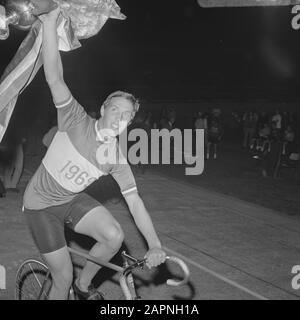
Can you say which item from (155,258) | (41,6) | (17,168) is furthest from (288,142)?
(41,6)

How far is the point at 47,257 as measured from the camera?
3.57m

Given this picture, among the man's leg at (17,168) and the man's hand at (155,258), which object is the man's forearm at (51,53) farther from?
the man's leg at (17,168)

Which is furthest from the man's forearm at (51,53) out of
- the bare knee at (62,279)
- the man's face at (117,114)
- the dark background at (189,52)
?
the dark background at (189,52)

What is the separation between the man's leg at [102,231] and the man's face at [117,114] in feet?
2.13

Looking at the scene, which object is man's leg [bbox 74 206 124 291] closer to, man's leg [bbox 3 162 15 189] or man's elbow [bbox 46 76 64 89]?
man's elbow [bbox 46 76 64 89]

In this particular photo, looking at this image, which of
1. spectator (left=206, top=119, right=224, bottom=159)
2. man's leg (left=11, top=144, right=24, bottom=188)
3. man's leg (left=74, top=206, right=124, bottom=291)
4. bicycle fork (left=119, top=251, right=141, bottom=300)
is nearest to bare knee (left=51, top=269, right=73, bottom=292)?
man's leg (left=74, top=206, right=124, bottom=291)

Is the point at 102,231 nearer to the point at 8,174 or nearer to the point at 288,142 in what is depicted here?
the point at 8,174

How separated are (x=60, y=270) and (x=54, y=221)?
0.37m

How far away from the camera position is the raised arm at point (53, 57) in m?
3.04

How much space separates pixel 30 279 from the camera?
4684 mm

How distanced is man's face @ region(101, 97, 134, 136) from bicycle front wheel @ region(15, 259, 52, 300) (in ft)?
5.40

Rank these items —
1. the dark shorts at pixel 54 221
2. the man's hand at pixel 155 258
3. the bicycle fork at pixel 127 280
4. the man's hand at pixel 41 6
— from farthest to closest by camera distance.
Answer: the dark shorts at pixel 54 221, the bicycle fork at pixel 127 280, the man's hand at pixel 155 258, the man's hand at pixel 41 6

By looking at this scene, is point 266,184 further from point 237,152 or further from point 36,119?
point 36,119
